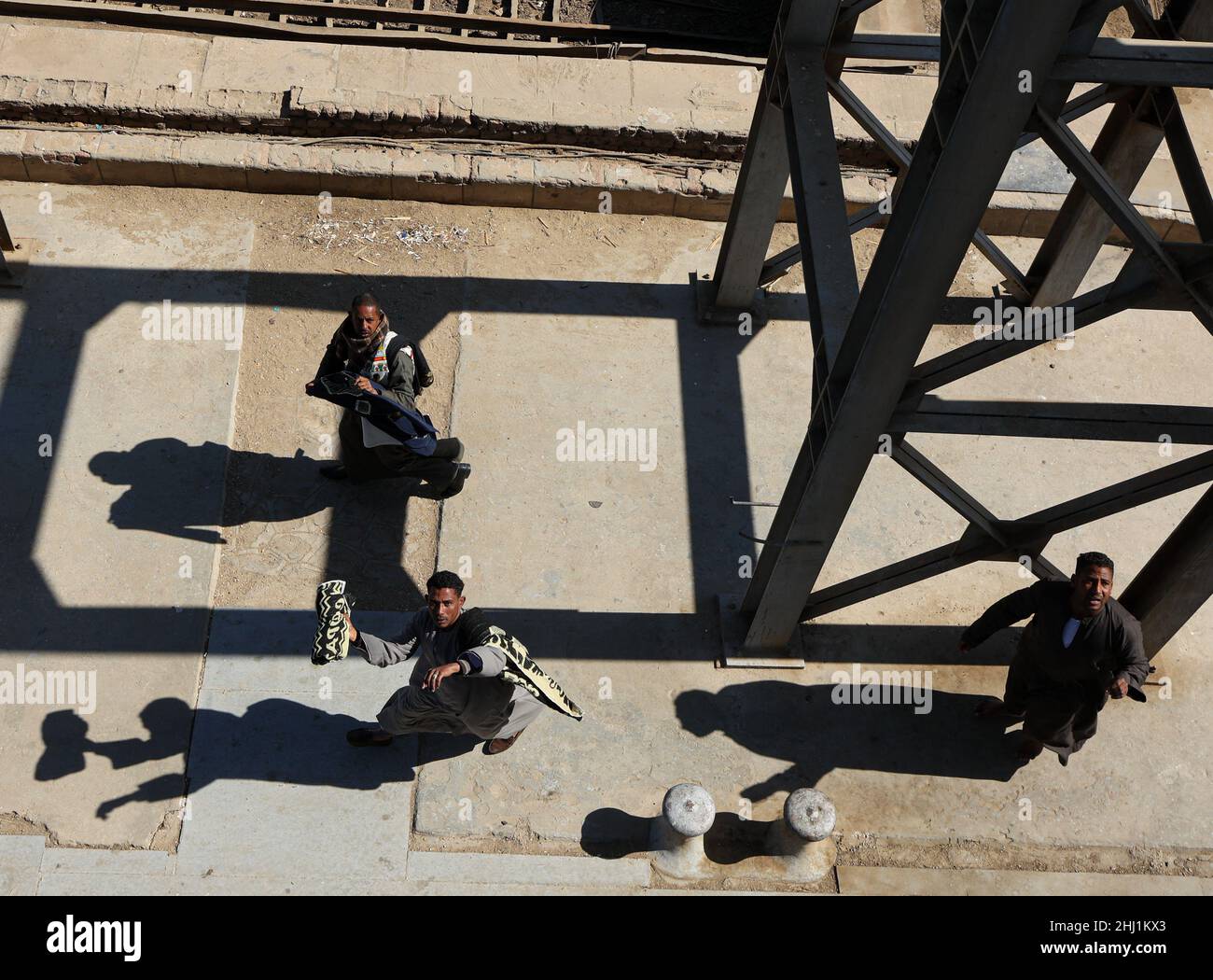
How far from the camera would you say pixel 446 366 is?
8.09 meters

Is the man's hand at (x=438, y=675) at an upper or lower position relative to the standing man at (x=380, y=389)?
lower

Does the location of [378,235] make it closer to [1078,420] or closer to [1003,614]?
[1003,614]

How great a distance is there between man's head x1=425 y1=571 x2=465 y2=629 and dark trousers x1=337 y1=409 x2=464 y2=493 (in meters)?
1.69

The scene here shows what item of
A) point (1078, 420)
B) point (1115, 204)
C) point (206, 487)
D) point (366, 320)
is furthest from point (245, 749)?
point (1115, 204)

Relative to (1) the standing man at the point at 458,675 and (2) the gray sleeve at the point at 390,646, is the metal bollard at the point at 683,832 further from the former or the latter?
(2) the gray sleeve at the point at 390,646

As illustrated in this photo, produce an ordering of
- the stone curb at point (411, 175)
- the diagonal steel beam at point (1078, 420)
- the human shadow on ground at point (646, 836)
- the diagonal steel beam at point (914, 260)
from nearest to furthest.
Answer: the diagonal steel beam at point (914, 260) < the diagonal steel beam at point (1078, 420) < the human shadow on ground at point (646, 836) < the stone curb at point (411, 175)

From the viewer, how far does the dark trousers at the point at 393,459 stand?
22.9ft

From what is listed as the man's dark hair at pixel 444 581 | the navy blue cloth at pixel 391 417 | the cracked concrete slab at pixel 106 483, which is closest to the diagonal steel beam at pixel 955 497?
the man's dark hair at pixel 444 581

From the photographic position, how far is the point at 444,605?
213 inches

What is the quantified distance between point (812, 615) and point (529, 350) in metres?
2.83

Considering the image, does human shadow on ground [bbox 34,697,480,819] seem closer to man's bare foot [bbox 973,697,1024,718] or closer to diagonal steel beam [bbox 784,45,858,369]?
man's bare foot [bbox 973,697,1024,718]

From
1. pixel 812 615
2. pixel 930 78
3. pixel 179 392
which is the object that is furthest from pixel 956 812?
pixel 930 78

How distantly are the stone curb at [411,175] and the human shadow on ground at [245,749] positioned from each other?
4.21m

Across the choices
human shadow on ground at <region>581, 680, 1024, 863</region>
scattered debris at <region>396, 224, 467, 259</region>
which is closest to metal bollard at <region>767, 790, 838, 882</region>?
human shadow on ground at <region>581, 680, 1024, 863</region>
